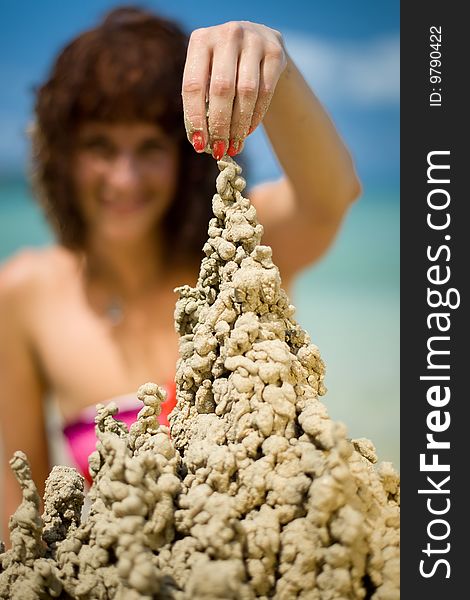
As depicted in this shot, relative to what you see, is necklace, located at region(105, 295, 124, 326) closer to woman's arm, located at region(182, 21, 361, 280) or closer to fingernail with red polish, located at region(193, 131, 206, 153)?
woman's arm, located at region(182, 21, 361, 280)

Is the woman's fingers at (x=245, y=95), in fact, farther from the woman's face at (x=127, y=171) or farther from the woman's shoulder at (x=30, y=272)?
the woman's shoulder at (x=30, y=272)

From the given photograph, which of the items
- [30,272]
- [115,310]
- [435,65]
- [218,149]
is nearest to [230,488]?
[218,149]

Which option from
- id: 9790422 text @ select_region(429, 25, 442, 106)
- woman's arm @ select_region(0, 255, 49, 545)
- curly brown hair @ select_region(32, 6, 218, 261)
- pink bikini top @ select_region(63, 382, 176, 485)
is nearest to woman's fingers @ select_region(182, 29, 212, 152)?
id: 9790422 text @ select_region(429, 25, 442, 106)

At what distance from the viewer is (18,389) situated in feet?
7.64

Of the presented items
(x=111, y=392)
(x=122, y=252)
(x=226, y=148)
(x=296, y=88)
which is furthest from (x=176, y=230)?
(x=226, y=148)

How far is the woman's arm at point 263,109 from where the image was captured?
74 cm

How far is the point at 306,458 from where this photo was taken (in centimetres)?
60

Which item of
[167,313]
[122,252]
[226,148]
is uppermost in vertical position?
[122,252]

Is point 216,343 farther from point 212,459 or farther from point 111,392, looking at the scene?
point 111,392

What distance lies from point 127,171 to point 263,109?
1.41 m

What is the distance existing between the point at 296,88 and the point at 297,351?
443 millimetres

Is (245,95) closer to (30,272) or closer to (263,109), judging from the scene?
(263,109)

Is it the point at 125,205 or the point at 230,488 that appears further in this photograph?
the point at 125,205

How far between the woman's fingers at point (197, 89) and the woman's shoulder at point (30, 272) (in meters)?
1.82
